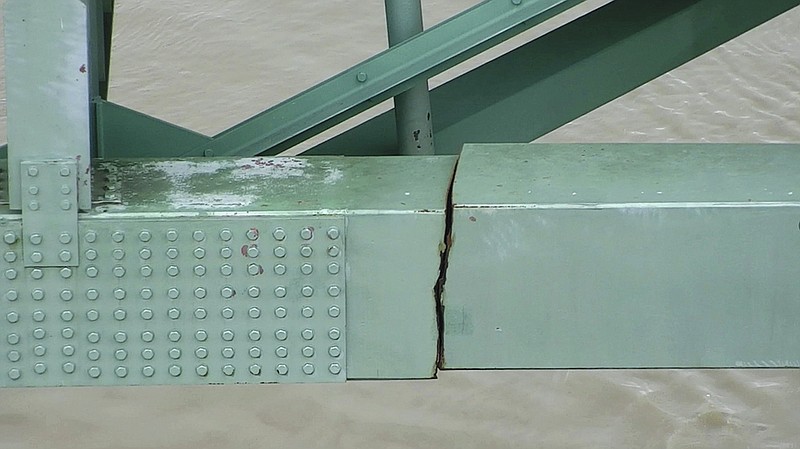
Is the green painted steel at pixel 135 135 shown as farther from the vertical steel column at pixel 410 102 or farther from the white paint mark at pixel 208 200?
the white paint mark at pixel 208 200

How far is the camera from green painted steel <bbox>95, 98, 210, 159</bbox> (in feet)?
8.56

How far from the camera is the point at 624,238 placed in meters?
1.83

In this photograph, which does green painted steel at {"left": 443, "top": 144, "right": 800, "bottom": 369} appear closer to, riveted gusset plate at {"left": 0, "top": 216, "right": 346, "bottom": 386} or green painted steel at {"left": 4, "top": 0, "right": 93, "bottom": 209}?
riveted gusset plate at {"left": 0, "top": 216, "right": 346, "bottom": 386}

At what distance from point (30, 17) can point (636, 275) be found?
3.65ft

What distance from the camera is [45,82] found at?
1.80 meters

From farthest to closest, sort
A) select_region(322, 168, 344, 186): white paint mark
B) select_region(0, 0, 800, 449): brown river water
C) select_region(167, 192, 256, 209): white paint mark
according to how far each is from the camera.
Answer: select_region(0, 0, 800, 449): brown river water
select_region(322, 168, 344, 186): white paint mark
select_region(167, 192, 256, 209): white paint mark

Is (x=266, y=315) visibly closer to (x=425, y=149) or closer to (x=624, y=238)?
(x=624, y=238)

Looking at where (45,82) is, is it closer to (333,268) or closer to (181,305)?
(181,305)

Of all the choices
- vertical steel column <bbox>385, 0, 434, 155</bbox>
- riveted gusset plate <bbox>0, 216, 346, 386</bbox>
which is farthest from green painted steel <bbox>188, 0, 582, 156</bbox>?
riveted gusset plate <bbox>0, 216, 346, 386</bbox>

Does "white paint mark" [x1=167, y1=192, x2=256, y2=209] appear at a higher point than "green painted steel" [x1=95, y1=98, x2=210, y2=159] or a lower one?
lower

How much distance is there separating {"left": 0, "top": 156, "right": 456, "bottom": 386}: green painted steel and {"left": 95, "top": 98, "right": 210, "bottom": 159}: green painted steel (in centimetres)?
70

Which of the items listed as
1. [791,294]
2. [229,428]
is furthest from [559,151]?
[229,428]

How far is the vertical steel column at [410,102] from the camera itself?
2508mm

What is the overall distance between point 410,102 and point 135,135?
2.24 ft
